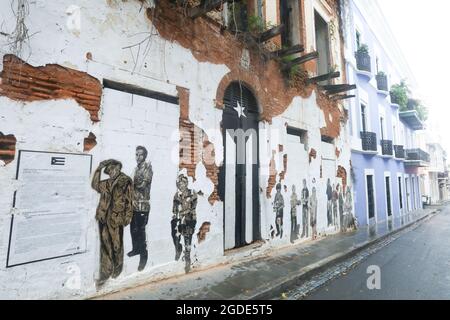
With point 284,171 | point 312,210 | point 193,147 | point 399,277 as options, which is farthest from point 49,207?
point 312,210

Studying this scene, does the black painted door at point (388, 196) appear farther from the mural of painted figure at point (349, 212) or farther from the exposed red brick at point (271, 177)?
the exposed red brick at point (271, 177)

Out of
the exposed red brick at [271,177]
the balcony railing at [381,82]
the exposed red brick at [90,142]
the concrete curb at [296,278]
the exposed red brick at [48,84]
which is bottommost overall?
the concrete curb at [296,278]

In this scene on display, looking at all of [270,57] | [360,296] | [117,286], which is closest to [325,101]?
[270,57]

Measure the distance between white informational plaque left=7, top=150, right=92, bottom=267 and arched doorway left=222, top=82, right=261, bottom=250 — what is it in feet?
9.29

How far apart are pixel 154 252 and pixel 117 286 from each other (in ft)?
2.32

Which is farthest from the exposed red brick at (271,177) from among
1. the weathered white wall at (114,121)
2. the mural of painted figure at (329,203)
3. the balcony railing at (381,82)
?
the balcony railing at (381,82)

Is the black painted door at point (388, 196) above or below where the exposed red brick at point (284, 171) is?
below

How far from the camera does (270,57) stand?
723cm

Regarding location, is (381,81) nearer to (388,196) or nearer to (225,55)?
(388,196)

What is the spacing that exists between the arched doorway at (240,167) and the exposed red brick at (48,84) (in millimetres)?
2749

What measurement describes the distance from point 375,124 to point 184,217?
1348 centimetres

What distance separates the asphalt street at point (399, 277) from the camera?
174 inches

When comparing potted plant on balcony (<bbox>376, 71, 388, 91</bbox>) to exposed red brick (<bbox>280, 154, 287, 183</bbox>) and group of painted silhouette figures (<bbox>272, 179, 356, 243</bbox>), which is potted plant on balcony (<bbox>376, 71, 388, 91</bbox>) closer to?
group of painted silhouette figures (<bbox>272, 179, 356, 243</bbox>)

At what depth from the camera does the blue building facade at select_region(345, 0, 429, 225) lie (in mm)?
12602
